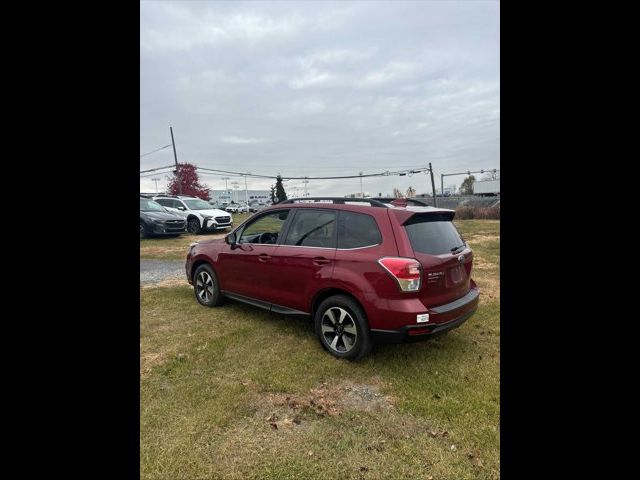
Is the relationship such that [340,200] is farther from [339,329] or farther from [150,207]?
[150,207]

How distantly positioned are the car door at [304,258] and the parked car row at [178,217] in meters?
10.3

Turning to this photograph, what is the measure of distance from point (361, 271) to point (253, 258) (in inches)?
70.4

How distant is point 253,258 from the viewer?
16.3ft

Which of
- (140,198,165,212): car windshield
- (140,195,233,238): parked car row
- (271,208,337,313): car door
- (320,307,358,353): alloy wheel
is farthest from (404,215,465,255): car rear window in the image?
(140,198,165,212): car windshield

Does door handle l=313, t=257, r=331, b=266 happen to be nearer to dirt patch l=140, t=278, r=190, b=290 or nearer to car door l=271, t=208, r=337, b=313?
car door l=271, t=208, r=337, b=313

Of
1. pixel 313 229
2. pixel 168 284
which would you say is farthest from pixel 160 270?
pixel 313 229

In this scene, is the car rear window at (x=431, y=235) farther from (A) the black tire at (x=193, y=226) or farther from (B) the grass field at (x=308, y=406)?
(A) the black tire at (x=193, y=226)

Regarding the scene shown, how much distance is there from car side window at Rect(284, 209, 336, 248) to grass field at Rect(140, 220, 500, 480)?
1.22 meters
